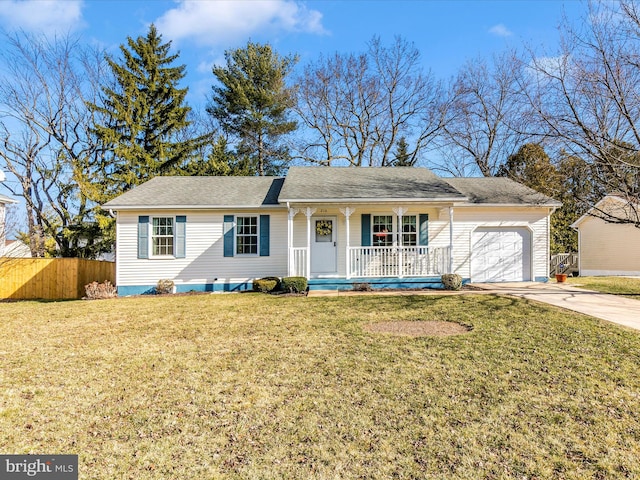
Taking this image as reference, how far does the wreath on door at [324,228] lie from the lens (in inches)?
498

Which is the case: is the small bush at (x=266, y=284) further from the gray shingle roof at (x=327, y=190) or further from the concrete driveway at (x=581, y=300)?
the concrete driveway at (x=581, y=300)

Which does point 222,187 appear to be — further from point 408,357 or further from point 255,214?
point 408,357

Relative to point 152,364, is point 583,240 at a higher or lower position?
higher

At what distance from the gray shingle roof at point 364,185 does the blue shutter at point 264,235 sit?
1.36 metres

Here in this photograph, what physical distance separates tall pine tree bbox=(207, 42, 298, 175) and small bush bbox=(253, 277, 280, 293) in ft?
41.4

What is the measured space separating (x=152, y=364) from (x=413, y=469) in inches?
148

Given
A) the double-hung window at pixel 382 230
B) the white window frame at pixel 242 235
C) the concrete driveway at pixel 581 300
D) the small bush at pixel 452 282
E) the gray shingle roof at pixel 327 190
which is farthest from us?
the double-hung window at pixel 382 230

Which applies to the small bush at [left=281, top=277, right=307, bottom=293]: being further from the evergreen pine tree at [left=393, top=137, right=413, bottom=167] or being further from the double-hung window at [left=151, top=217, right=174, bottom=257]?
the evergreen pine tree at [left=393, top=137, right=413, bottom=167]

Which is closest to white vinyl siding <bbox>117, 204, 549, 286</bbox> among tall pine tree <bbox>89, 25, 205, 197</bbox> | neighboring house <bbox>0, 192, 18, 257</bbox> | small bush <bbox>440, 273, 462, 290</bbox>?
small bush <bbox>440, 273, 462, 290</bbox>

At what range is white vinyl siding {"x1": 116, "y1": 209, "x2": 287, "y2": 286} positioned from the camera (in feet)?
40.0

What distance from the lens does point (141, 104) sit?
1948 cm

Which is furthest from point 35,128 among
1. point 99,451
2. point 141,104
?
point 99,451

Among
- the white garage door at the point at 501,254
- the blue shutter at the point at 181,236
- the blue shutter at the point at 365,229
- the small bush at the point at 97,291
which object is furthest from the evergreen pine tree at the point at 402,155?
the small bush at the point at 97,291

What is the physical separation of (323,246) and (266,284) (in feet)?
8.21
